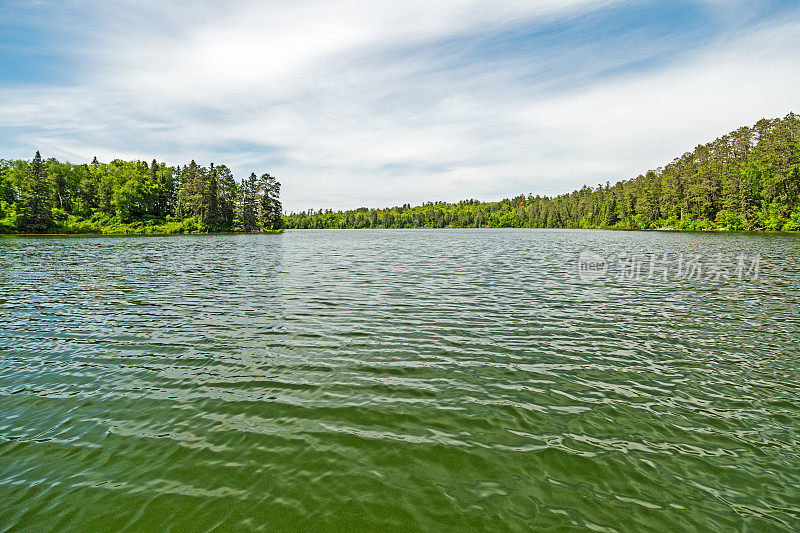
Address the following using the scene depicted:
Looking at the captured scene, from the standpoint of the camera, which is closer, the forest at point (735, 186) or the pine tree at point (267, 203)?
the forest at point (735, 186)

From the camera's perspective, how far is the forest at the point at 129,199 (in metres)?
98.0

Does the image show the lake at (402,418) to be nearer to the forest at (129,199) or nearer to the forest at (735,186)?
the forest at (129,199)

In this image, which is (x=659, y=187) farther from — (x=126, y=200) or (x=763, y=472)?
(x=126, y=200)

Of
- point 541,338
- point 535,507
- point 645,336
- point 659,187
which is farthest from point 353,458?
point 659,187

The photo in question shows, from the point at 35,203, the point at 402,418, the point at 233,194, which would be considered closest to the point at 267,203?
the point at 233,194

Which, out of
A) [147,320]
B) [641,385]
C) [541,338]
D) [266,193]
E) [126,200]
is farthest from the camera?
[266,193]

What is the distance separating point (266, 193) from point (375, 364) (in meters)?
148

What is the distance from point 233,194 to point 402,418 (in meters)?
157

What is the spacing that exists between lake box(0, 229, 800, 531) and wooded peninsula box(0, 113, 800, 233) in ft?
387

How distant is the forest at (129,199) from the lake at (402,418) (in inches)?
4378

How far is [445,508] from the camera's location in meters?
5.52

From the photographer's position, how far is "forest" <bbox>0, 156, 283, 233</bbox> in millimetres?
98000

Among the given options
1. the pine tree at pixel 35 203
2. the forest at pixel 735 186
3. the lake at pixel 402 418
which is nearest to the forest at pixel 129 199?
the pine tree at pixel 35 203

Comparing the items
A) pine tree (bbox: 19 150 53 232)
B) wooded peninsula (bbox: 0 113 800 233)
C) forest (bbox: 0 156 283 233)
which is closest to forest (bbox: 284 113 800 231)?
wooded peninsula (bbox: 0 113 800 233)
